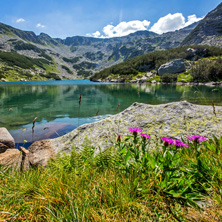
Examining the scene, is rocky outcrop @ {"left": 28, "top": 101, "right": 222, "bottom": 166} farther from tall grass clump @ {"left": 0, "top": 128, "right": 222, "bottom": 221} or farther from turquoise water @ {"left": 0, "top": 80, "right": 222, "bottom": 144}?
tall grass clump @ {"left": 0, "top": 128, "right": 222, "bottom": 221}

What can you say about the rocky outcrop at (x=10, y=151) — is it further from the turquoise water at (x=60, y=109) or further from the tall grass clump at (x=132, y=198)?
the tall grass clump at (x=132, y=198)

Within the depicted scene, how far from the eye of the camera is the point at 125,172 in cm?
265

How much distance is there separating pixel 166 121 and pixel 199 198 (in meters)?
3.77

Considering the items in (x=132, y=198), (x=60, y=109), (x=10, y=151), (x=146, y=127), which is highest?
(x=146, y=127)

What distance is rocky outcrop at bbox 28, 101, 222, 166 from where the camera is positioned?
16.6 ft

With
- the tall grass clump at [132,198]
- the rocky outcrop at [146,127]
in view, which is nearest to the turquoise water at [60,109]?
the rocky outcrop at [146,127]

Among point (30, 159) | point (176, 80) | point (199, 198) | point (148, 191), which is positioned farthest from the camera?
point (176, 80)

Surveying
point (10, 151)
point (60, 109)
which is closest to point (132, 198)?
point (10, 151)

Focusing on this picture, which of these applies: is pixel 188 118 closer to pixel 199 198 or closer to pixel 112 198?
pixel 199 198

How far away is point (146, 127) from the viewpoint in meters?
5.60

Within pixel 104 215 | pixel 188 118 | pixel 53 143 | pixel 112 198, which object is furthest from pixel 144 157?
pixel 53 143

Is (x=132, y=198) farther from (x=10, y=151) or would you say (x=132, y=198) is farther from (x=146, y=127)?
(x=10, y=151)

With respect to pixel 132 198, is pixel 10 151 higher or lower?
lower

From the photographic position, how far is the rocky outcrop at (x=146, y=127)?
505cm
